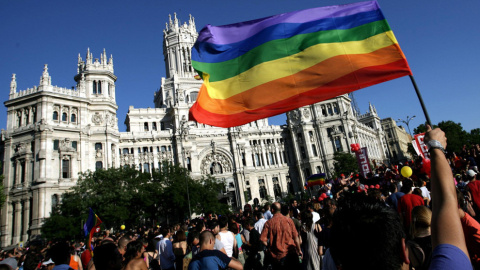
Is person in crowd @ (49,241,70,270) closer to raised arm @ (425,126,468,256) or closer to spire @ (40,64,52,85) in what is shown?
raised arm @ (425,126,468,256)

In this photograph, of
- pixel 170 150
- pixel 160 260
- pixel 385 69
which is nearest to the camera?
pixel 385 69

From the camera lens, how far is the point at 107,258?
462 cm

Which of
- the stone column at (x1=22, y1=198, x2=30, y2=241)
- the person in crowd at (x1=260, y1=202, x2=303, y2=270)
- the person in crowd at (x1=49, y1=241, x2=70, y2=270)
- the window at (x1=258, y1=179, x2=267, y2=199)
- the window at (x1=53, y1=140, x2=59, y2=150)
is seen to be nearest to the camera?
the person in crowd at (x1=49, y1=241, x2=70, y2=270)

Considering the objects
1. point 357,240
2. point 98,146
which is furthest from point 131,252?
point 98,146

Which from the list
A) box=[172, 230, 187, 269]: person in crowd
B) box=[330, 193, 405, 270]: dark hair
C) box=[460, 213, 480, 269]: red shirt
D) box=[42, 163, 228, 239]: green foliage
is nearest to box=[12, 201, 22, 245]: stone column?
box=[42, 163, 228, 239]: green foliage

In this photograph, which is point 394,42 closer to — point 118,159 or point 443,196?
point 443,196

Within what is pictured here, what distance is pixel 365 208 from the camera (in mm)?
2004

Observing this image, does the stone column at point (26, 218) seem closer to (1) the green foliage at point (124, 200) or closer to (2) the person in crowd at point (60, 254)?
(1) the green foliage at point (124, 200)

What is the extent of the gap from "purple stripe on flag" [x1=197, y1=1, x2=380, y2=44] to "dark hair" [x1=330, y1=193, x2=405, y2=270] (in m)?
5.78

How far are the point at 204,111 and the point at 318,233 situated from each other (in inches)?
151

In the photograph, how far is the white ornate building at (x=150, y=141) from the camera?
3844cm

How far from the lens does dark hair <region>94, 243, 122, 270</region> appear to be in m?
4.59

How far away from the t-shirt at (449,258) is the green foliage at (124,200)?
33295 millimetres

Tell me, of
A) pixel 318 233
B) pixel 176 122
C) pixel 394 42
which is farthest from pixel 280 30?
pixel 176 122
